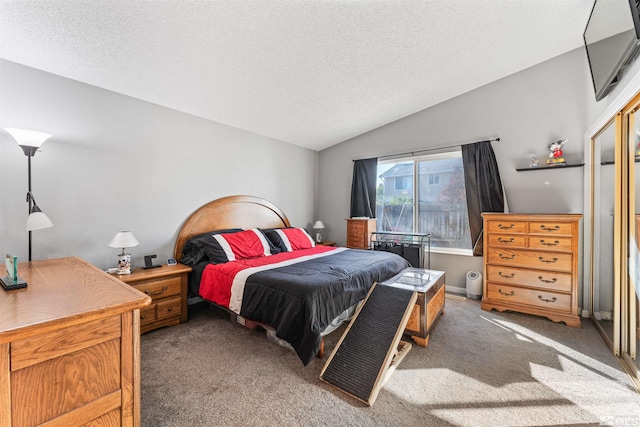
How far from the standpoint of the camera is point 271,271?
8.20 ft

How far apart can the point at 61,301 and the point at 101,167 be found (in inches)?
82.0

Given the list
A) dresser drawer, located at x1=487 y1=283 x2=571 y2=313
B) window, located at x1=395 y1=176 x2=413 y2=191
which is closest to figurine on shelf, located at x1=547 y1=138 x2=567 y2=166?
dresser drawer, located at x1=487 y1=283 x2=571 y2=313

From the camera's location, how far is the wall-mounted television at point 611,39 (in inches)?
69.5

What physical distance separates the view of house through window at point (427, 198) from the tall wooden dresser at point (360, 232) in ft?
1.21

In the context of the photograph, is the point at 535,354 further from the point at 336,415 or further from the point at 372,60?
the point at 372,60

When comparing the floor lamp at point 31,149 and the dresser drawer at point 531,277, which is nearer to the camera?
the floor lamp at point 31,149

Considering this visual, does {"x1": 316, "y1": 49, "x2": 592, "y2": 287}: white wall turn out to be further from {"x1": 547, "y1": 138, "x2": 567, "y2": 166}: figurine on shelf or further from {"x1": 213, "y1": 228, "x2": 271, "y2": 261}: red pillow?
{"x1": 213, "y1": 228, "x2": 271, "y2": 261}: red pillow

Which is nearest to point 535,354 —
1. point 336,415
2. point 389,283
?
point 389,283

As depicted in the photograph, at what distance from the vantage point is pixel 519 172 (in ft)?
11.3

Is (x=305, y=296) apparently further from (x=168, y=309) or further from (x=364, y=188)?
(x=364, y=188)

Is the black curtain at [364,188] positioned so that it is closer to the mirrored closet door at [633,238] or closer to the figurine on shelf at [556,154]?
the figurine on shelf at [556,154]

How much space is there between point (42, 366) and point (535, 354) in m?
3.11

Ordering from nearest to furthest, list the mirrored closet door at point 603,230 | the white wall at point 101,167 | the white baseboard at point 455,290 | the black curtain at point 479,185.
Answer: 1. the white wall at point 101,167
2. the mirrored closet door at point 603,230
3. the black curtain at point 479,185
4. the white baseboard at point 455,290

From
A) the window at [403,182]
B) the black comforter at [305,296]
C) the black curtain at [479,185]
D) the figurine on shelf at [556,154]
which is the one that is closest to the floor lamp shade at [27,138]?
the black comforter at [305,296]
